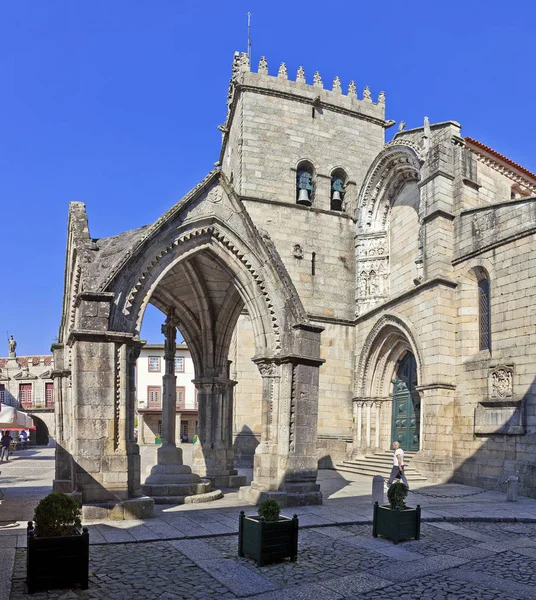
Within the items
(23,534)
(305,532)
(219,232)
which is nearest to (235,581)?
(305,532)

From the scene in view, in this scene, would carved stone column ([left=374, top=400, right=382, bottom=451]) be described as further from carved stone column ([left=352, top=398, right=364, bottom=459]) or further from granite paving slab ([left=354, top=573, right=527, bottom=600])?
granite paving slab ([left=354, top=573, right=527, bottom=600])

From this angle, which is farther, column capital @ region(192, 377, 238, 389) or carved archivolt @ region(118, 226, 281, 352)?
column capital @ region(192, 377, 238, 389)

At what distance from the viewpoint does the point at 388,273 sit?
2333 cm

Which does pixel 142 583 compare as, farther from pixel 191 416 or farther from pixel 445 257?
pixel 191 416

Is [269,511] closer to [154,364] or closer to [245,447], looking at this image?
[245,447]

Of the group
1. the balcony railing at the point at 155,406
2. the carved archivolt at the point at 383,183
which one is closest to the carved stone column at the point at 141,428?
the balcony railing at the point at 155,406

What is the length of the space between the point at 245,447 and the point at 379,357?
5.65m

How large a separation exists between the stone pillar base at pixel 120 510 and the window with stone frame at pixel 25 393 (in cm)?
4797

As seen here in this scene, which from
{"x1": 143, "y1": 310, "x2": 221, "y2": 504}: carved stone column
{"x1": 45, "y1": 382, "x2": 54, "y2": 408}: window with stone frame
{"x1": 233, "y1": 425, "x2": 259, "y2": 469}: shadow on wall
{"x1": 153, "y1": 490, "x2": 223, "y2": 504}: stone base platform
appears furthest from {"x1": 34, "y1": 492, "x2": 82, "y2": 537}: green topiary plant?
{"x1": 45, "y1": 382, "x2": 54, "y2": 408}: window with stone frame

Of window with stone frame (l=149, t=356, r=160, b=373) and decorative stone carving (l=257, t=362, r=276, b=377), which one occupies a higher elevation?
decorative stone carving (l=257, t=362, r=276, b=377)

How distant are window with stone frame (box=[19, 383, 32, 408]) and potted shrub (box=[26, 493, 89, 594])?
51310 mm

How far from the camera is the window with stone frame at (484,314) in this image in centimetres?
1753

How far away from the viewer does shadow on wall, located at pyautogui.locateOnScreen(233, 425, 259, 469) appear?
2189 cm

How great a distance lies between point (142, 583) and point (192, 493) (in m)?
5.64
